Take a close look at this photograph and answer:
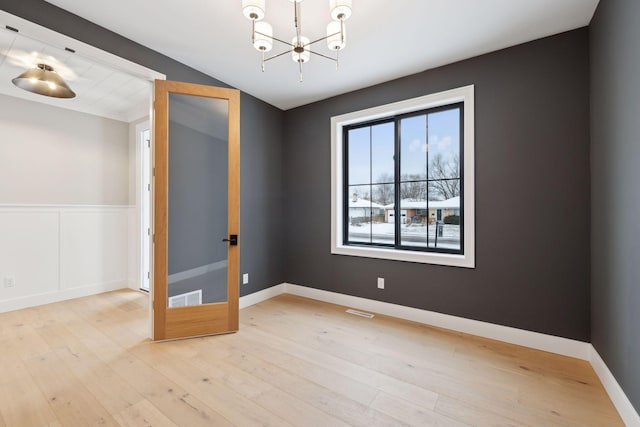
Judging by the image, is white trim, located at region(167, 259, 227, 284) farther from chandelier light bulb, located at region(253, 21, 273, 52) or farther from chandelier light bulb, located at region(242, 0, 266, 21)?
chandelier light bulb, located at region(242, 0, 266, 21)

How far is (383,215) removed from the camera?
3.37 meters

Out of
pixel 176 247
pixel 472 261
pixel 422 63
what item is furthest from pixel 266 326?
pixel 422 63

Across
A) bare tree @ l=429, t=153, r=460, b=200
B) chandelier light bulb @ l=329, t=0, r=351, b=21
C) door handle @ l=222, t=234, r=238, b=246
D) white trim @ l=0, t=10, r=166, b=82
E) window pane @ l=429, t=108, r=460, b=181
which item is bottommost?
door handle @ l=222, t=234, r=238, b=246

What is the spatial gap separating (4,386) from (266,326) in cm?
185

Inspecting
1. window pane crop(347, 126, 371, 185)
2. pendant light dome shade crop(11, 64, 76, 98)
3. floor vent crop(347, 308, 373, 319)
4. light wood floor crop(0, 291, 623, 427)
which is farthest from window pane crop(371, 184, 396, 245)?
pendant light dome shade crop(11, 64, 76, 98)

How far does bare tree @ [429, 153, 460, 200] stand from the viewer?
2.84 meters

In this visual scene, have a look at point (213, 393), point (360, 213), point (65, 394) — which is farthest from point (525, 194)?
point (65, 394)

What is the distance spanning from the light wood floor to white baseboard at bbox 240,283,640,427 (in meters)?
0.07

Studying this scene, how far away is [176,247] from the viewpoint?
2.67 m

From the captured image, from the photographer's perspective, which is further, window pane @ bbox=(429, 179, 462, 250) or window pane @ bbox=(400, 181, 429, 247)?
window pane @ bbox=(400, 181, 429, 247)

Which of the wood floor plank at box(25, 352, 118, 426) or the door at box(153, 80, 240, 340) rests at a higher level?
the door at box(153, 80, 240, 340)

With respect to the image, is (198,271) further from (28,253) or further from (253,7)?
(28,253)

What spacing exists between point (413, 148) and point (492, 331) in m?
1.99

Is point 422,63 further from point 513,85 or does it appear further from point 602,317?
A: point 602,317
